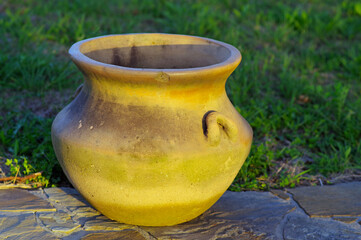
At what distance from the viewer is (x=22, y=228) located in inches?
91.1

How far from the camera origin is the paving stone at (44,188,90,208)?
8.43 feet

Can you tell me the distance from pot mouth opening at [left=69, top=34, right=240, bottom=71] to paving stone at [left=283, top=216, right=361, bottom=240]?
99 cm

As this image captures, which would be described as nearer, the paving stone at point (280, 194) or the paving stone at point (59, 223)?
the paving stone at point (59, 223)

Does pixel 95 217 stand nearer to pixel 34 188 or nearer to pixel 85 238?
pixel 85 238

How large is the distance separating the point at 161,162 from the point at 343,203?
1.36 m

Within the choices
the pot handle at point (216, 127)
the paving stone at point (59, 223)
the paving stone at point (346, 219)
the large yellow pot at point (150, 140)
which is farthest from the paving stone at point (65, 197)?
the paving stone at point (346, 219)

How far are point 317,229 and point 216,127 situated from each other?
0.88 m

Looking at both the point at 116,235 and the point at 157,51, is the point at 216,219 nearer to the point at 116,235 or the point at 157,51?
the point at 116,235

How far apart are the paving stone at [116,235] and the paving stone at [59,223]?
0.36ft

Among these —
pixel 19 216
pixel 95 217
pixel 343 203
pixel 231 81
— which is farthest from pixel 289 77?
pixel 19 216

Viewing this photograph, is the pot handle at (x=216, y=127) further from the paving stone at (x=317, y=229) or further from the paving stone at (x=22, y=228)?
the paving stone at (x=22, y=228)

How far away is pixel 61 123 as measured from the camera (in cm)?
230

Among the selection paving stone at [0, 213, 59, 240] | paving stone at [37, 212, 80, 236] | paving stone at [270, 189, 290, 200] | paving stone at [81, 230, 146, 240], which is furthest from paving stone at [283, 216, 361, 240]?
paving stone at [0, 213, 59, 240]

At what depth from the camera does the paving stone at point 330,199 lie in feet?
8.86
